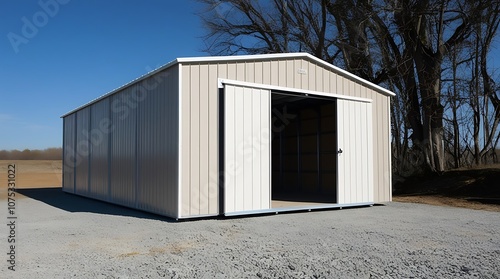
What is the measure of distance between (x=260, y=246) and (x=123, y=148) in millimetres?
6339

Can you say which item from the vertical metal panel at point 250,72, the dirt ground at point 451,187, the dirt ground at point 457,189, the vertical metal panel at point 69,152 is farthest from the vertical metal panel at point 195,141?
the vertical metal panel at point 69,152

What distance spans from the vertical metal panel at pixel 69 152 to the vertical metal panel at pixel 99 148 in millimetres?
2576

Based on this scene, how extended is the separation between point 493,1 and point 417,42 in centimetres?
293

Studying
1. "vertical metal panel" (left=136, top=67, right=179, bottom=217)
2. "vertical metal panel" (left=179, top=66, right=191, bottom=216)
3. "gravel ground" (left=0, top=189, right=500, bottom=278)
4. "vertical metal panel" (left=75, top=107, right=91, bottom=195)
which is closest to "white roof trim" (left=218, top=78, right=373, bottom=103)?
"vertical metal panel" (left=179, top=66, right=191, bottom=216)

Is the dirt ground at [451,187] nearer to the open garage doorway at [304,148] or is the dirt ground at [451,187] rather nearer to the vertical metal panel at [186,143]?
the open garage doorway at [304,148]

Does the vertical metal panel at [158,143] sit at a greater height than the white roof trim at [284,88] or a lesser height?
lesser

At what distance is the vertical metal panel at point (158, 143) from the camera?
842cm

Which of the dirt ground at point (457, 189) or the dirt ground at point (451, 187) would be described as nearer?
the dirt ground at point (457, 189)

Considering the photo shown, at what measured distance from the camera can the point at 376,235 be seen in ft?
22.7

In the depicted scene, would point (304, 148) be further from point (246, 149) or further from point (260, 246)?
point (260, 246)

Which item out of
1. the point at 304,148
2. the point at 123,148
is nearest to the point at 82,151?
the point at 123,148

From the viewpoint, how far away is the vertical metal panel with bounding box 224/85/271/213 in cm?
867

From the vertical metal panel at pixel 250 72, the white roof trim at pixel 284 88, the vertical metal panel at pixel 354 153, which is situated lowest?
the vertical metal panel at pixel 354 153

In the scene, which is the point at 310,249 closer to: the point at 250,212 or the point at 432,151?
the point at 250,212
